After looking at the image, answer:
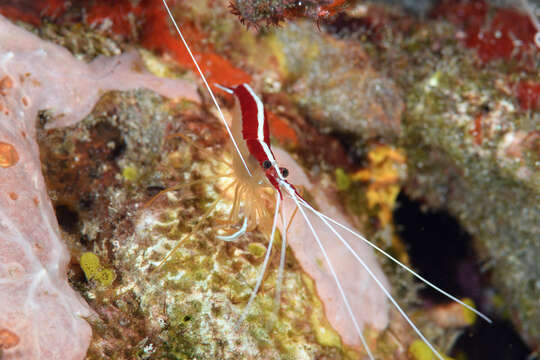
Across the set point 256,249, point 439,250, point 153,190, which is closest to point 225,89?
point 153,190

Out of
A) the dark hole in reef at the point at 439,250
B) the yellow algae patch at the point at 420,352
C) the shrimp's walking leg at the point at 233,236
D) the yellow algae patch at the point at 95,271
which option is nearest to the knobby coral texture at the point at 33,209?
the yellow algae patch at the point at 95,271

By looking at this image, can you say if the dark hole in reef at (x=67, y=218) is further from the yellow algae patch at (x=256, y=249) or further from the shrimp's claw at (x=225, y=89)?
the shrimp's claw at (x=225, y=89)

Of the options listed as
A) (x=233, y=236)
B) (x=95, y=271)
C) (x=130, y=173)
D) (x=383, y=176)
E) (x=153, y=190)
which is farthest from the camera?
(x=383, y=176)

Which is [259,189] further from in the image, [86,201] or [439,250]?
[439,250]

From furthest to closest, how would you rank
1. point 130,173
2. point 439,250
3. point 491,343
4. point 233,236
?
point 491,343 → point 439,250 → point 130,173 → point 233,236

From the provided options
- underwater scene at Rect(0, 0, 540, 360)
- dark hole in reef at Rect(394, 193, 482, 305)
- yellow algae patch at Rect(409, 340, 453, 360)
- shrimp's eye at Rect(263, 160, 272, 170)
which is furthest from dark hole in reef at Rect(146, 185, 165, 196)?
dark hole in reef at Rect(394, 193, 482, 305)

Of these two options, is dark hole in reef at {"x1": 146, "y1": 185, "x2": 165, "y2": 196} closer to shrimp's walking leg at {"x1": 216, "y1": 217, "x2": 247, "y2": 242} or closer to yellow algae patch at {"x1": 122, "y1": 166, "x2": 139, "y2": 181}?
yellow algae patch at {"x1": 122, "y1": 166, "x2": 139, "y2": 181}

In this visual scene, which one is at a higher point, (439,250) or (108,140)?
(439,250)
